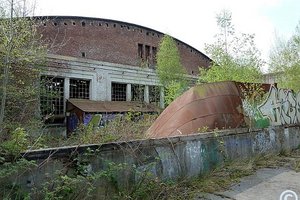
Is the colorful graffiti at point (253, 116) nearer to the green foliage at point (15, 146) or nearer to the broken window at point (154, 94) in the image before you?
the green foliage at point (15, 146)

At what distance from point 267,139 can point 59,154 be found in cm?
673

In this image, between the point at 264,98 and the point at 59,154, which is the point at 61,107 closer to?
the point at 264,98

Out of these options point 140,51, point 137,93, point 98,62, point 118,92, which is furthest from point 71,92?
point 140,51

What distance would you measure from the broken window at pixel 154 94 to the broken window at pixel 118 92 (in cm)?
284

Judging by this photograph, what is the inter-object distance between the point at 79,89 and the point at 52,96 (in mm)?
3482

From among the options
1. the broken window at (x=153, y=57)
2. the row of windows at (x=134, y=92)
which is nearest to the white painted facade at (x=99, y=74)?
the row of windows at (x=134, y=92)

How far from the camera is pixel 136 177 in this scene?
4555 millimetres

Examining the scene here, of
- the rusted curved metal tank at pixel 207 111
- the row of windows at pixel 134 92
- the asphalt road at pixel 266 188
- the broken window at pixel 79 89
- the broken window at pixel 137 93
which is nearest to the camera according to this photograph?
the asphalt road at pixel 266 188

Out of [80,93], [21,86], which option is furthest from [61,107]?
[21,86]

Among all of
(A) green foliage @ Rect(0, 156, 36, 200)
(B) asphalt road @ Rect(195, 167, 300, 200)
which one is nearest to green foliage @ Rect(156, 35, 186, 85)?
(B) asphalt road @ Rect(195, 167, 300, 200)

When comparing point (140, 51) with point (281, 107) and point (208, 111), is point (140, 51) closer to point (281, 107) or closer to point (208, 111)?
point (281, 107)

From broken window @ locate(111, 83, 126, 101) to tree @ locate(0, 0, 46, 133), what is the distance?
26.0ft

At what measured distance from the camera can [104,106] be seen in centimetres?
2044

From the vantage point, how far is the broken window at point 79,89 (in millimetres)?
20188
